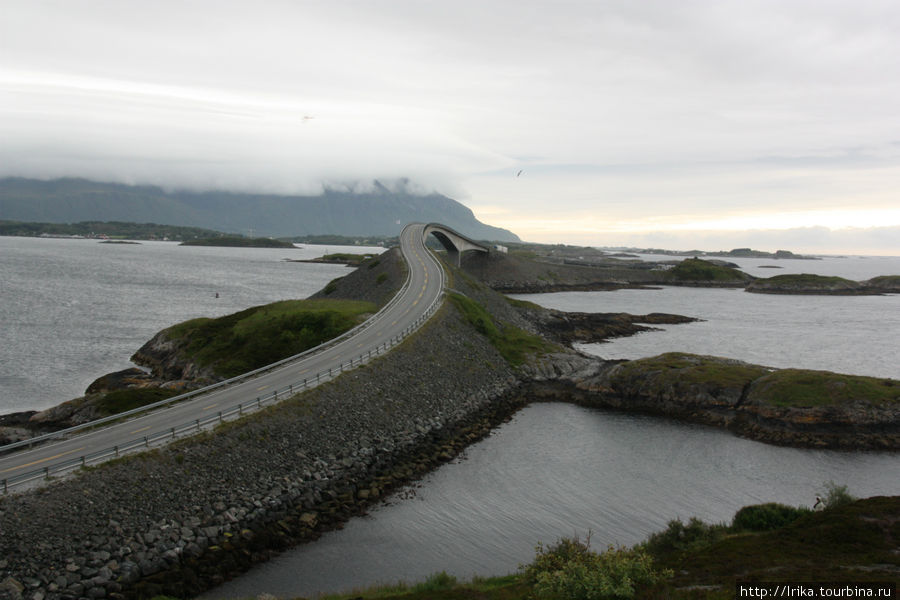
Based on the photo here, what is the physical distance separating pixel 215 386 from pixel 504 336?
1585 inches

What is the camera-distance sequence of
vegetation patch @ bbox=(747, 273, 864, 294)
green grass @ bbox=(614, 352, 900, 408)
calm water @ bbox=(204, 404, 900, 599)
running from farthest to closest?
1. vegetation patch @ bbox=(747, 273, 864, 294)
2. green grass @ bbox=(614, 352, 900, 408)
3. calm water @ bbox=(204, 404, 900, 599)

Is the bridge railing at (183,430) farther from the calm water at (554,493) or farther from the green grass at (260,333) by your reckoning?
the green grass at (260,333)

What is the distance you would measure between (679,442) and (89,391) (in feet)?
165

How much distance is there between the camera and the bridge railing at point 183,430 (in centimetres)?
2580

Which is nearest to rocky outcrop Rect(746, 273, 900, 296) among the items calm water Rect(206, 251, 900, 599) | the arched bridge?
the arched bridge

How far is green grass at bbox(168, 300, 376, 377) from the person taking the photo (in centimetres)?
5749

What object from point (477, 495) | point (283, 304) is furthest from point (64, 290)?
point (477, 495)

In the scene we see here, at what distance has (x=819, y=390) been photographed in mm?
49469

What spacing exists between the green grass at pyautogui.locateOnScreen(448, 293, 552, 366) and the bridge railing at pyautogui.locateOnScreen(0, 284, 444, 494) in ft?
68.3

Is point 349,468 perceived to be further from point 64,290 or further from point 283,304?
point 64,290

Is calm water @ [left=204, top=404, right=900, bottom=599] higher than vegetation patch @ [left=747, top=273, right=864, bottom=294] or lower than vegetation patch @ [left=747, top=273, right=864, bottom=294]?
lower

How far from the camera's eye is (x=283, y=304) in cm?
7488

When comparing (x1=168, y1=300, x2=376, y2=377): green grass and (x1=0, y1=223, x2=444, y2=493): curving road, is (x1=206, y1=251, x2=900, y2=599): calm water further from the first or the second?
(x1=168, y1=300, x2=376, y2=377): green grass

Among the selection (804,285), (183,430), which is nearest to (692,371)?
(183,430)
